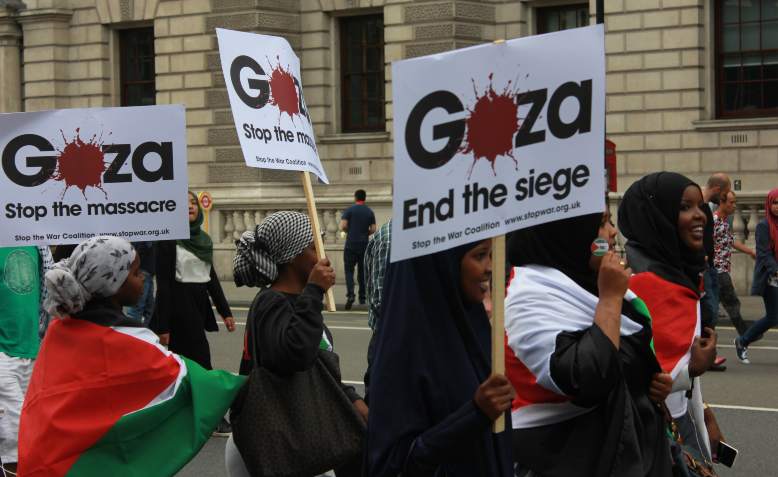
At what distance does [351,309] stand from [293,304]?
15.9 meters

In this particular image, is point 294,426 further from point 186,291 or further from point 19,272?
point 186,291

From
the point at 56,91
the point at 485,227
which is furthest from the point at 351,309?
the point at 485,227

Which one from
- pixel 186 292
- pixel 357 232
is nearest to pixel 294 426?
pixel 186 292

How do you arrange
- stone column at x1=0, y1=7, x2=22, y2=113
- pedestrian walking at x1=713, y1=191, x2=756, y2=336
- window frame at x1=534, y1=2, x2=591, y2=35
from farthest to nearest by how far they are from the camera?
1. stone column at x1=0, y1=7, x2=22, y2=113
2. window frame at x1=534, y1=2, x2=591, y2=35
3. pedestrian walking at x1=713, y1=191, x2=756, y2=336

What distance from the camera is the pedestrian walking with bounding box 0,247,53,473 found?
705 centimetres

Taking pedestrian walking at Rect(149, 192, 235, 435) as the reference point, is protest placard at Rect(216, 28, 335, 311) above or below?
above

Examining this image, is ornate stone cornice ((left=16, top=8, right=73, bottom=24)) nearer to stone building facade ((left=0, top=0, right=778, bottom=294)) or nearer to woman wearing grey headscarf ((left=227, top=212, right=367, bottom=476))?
stone building facade ((left=0, top=0, right=778, bottom=294))

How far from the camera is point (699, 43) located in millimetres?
24812

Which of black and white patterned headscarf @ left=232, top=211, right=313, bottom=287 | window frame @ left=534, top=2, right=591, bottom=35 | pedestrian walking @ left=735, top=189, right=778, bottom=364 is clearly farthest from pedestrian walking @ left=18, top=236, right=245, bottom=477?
window frame @ left=534, top=2, right=591, bottom=35

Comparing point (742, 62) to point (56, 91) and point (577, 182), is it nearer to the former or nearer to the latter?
point (56, 91)

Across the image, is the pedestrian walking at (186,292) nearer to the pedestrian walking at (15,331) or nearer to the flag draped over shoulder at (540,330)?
the pedestrian walking at (15,331)

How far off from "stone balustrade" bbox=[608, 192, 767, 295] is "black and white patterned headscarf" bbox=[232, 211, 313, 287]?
55.0 feet

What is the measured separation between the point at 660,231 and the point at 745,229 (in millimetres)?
17573

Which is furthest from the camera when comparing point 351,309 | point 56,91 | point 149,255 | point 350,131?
point 56,91
